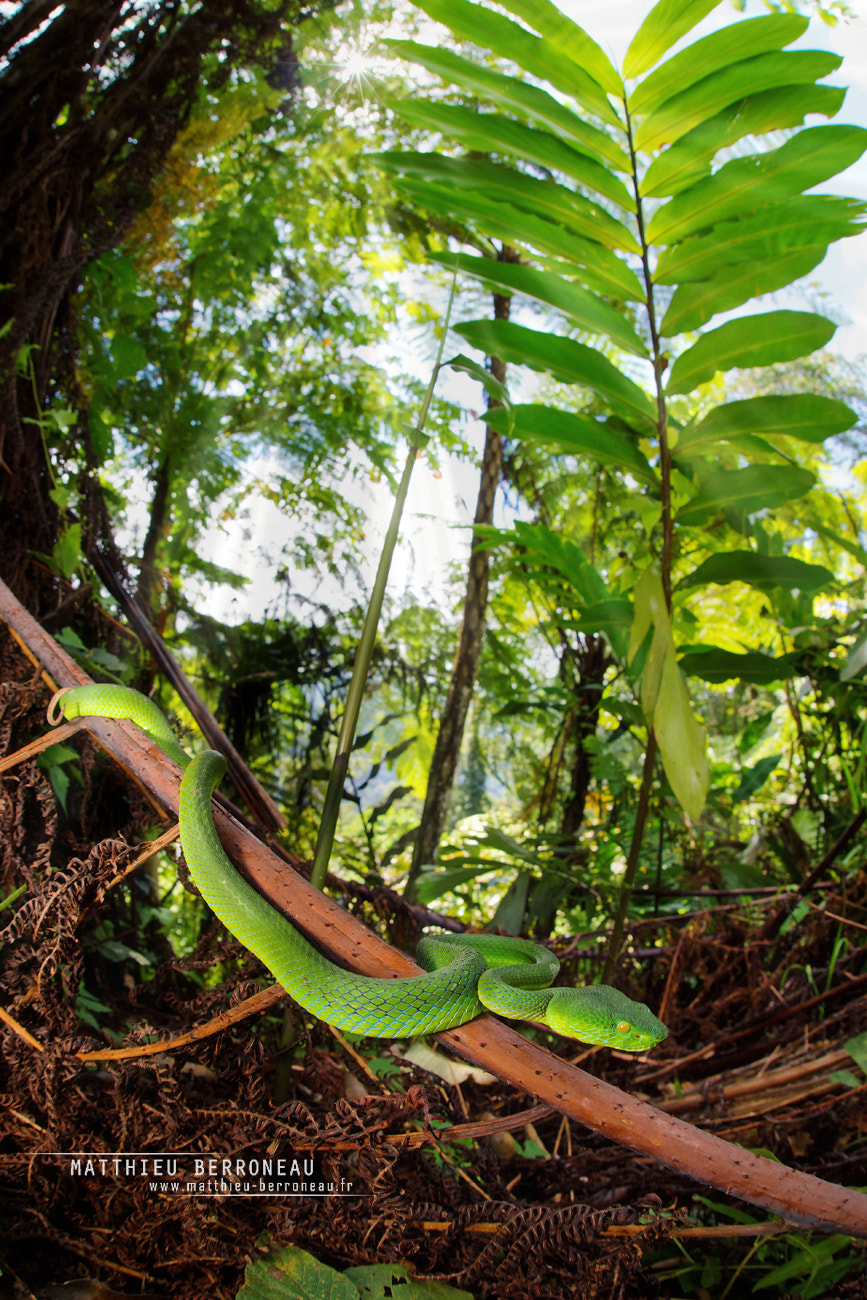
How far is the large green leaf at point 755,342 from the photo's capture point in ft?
3.46

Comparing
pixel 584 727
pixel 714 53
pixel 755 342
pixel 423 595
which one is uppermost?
pixel 714 53

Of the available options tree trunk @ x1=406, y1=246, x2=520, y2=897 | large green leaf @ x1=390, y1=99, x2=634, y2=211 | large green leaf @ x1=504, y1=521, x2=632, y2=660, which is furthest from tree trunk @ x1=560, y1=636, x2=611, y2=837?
large green leaf @ x1=390, y1=99, x2=634, y2=211

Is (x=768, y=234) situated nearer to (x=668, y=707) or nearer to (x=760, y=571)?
(x=760, y=571)

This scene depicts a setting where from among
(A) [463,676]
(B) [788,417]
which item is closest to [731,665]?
(B) [788,417]

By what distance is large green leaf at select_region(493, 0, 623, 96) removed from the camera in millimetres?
928

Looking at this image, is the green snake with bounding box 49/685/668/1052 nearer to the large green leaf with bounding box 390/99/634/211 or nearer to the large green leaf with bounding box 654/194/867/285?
A: the large green leaf with bounding box 390/99/634/211

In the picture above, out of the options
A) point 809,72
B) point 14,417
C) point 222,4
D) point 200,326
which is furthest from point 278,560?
point 809,72

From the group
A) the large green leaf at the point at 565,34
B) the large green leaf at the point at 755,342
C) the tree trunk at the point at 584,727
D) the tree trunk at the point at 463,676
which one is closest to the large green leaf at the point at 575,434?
the large green leaf at the point at 755,342

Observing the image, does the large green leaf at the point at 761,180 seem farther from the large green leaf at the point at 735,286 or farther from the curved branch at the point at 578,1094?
the curved branch at the point at 578,1094

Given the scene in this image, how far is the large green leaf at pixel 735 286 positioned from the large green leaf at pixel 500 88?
0.25 m

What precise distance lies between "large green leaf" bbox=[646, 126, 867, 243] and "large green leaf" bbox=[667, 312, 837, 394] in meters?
0.16

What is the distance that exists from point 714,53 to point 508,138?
31 centimetres

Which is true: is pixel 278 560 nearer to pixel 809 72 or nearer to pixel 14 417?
pixel 14 417

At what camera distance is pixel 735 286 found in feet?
3.46
